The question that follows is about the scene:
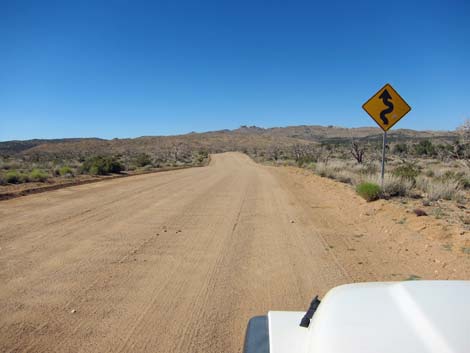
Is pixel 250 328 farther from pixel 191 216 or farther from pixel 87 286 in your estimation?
pixel 191 216

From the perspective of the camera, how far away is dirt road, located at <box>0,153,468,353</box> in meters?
3.45

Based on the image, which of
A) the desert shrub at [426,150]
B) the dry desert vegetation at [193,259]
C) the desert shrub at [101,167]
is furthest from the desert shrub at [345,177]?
the desert shrub at [426,150]

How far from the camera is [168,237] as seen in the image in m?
6.80

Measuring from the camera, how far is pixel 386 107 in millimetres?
10586

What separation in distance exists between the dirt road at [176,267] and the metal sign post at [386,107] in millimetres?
2858

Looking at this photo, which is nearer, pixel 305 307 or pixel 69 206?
pixel 305 307

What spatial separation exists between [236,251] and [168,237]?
161cm

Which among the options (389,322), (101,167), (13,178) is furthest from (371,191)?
(101,167)

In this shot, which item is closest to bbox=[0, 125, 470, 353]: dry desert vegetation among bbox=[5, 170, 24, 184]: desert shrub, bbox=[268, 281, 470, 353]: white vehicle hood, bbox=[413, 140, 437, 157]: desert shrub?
bbox=[268, 281, 470, 353]: white vehicle hood

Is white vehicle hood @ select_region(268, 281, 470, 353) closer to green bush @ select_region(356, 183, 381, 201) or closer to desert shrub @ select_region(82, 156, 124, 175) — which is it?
green bush @ select_region(356, 183, 381, 201)

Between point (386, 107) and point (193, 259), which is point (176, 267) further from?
point (386, 107)

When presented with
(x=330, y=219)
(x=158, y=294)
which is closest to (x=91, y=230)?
(x=158, y=294)

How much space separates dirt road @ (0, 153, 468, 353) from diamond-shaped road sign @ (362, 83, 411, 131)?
9.39 feet

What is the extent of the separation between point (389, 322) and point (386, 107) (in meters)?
10.4
